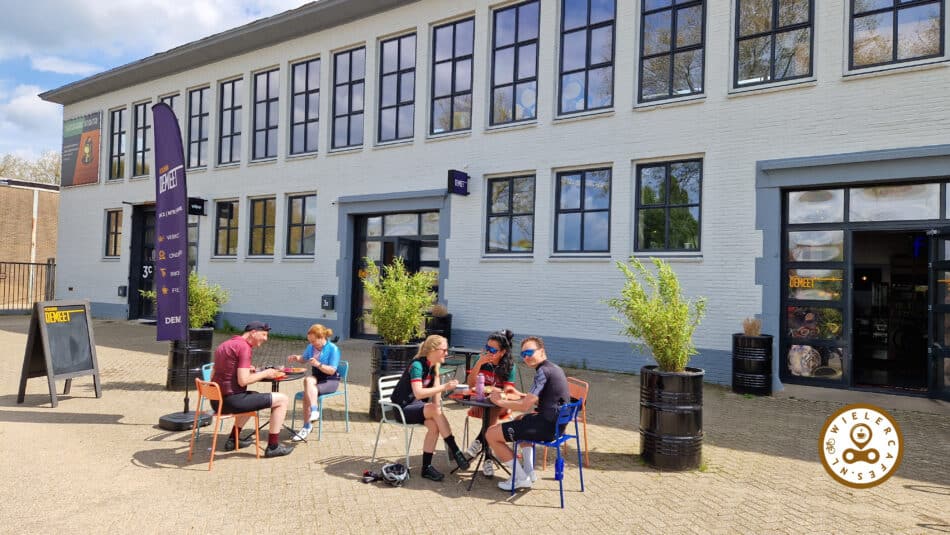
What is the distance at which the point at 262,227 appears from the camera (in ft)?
61.4

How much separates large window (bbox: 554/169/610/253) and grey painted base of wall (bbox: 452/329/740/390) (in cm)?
180

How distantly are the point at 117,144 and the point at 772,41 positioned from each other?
21.2m

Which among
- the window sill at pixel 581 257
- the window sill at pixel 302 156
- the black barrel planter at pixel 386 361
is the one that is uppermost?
the window sill at pixel 302 156

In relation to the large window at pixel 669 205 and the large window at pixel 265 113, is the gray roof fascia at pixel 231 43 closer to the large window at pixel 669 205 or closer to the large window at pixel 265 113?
the large window at pixel 265 113

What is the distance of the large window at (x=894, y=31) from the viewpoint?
9.67 metres

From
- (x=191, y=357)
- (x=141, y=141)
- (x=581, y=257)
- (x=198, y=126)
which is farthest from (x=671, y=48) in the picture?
(x=141, y=141)

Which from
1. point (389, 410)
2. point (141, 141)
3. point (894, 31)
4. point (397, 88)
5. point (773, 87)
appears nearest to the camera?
point (389, 410)

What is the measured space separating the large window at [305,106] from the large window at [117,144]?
27.8 ft

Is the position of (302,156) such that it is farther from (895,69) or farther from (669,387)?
(669,387)

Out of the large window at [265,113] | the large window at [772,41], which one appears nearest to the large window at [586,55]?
the large window at [772,41]

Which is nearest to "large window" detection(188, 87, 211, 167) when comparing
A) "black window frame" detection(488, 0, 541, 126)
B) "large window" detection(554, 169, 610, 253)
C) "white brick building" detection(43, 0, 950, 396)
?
"white brick building" detection(43, 0, 950, 396)

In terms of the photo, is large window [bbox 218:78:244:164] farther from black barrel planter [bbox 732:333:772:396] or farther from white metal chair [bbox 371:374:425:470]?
black barrel planter [bbox 732:333:772:396]

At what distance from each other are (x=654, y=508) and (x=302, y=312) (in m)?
13.6

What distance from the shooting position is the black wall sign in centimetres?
1395
